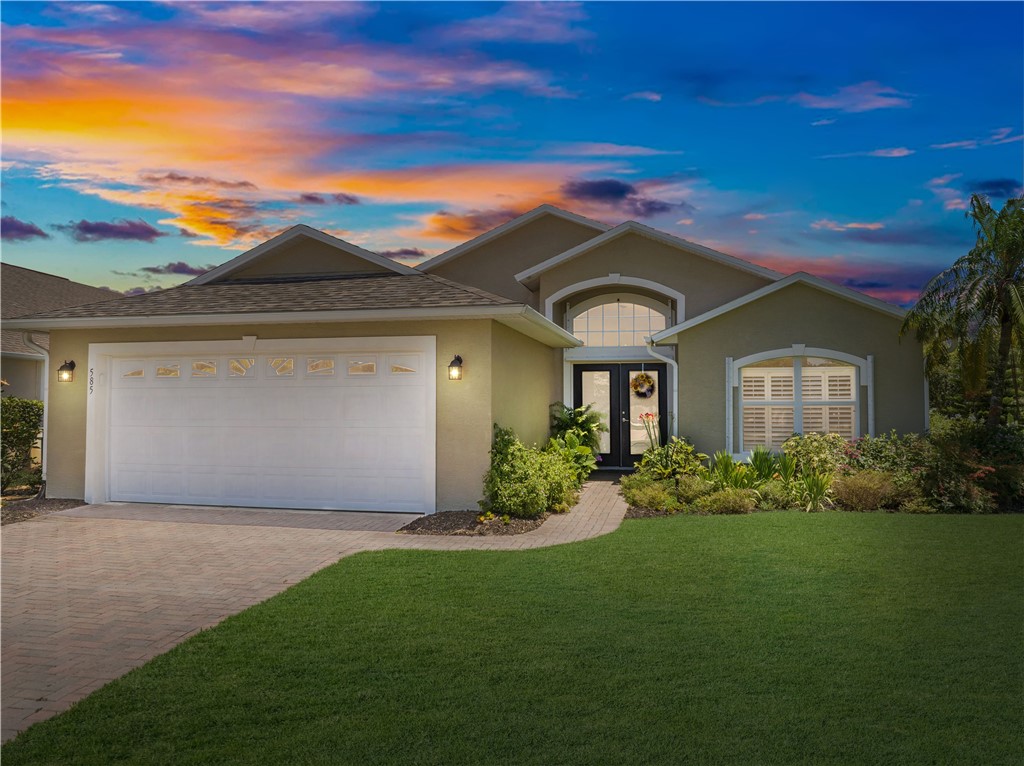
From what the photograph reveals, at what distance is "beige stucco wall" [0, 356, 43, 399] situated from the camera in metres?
19.5

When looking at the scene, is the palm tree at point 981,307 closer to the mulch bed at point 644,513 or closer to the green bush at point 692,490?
the green bush at point 692,490

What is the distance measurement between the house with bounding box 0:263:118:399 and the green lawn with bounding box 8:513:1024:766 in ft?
52.3

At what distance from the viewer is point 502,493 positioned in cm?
1003

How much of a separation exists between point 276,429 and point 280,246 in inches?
226

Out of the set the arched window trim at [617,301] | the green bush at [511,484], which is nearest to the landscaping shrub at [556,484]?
the green bush at [511,484]

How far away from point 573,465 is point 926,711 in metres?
9.47

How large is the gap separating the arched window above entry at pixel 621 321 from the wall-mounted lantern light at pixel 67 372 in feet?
31.8

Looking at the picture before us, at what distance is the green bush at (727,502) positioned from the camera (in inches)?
428

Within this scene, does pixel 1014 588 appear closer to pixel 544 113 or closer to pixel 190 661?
pixel 190 661

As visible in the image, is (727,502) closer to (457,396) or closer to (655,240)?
(457,396)

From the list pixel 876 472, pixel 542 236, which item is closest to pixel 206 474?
pixel 542 236

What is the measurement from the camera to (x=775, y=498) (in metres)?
11.2

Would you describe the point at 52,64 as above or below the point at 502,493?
above

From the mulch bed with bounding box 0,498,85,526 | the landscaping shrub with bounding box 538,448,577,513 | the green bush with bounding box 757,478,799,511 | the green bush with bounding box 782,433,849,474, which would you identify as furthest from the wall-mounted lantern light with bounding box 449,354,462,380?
the mulch bed with bounding box 0,498,85,526
